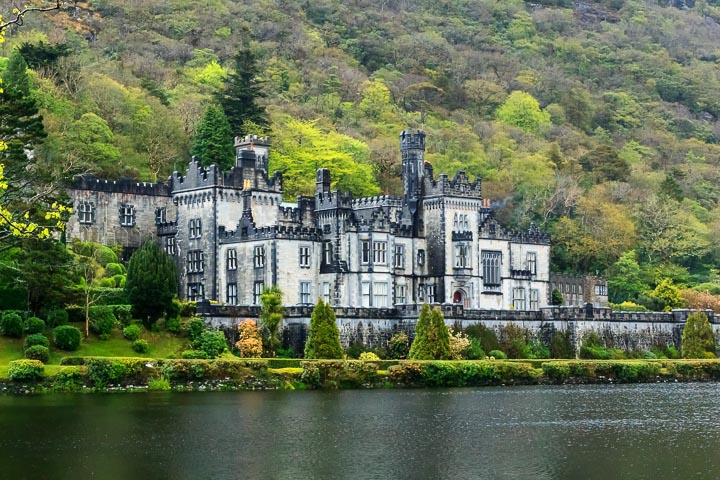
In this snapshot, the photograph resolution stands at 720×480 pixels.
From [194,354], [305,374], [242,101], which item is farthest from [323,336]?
[242,101]

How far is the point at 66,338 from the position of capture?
84.6 meters

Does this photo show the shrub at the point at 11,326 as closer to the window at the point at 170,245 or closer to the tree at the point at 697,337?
the window at the point at 170,245

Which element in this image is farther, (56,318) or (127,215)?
(127,215)

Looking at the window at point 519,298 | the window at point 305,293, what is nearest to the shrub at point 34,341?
the window at point 305,293

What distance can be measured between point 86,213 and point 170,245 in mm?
6582

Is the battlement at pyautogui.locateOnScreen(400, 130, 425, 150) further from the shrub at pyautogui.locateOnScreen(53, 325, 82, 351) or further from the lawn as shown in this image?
the shrub at pyautogui.locateOnScreen(53, 325, 82, 351)

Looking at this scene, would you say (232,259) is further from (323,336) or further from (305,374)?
(305,374)

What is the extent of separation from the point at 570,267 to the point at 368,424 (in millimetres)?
78164

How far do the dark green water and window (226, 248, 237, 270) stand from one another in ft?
84.6

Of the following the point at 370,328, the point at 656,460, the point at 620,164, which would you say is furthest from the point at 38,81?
the point at 656,460

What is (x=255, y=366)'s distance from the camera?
83125mm

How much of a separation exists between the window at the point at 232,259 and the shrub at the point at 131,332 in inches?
641

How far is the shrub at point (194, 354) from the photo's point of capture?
285 ft

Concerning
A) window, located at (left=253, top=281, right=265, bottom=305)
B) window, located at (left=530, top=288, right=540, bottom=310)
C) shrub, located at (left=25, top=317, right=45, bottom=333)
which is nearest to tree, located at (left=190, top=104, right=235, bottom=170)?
window, located at (left=253, top=281, right=265, bottom=305)
